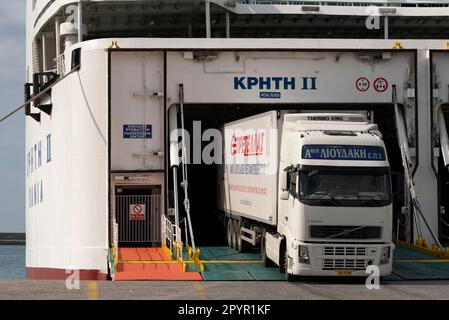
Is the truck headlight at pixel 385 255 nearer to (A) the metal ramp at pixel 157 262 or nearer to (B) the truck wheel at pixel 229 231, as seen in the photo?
(A) the metal ramp at pixel 157 262

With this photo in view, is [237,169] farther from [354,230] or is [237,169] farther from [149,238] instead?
[354,230]

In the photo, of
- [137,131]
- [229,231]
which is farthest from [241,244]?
[137,131]

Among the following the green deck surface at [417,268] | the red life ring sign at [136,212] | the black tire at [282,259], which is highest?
the red life ring sign at [136,212]

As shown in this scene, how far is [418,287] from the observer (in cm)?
2048

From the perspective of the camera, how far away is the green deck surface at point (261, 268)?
72.4ft

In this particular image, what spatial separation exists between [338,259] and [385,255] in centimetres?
106

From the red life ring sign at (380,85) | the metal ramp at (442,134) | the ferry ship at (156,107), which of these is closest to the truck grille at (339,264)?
the ferry ship at (156,107)

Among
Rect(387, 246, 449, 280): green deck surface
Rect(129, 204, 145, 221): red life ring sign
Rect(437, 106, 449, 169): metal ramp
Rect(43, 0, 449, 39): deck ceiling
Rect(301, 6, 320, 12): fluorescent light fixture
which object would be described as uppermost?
Rect(301, 6, 320, 12): fluorescent light fixture

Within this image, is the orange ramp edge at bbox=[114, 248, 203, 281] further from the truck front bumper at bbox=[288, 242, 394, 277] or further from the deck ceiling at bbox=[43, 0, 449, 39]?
the deck ceiling at bbox=[43, 0, 449, 39]

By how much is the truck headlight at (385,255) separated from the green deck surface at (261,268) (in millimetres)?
1451

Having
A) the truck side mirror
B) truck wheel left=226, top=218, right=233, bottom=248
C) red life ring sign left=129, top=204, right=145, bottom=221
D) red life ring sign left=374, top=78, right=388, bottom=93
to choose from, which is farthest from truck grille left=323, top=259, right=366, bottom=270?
red life ring sign left=374, top=78, right=388, bottom=93

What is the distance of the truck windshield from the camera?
2055cm

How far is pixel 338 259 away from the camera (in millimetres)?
20562
